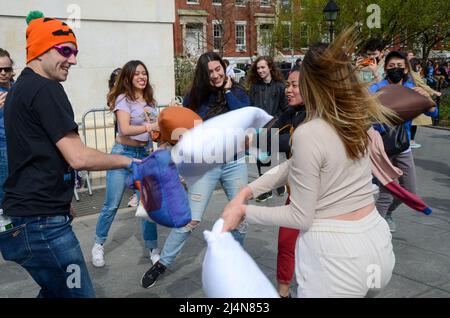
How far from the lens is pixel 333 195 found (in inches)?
87.2

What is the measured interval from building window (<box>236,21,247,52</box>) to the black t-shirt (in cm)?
4365

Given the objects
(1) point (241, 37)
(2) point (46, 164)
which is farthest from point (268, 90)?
(1) point (241, 37)

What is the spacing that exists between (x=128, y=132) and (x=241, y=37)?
4237 cm

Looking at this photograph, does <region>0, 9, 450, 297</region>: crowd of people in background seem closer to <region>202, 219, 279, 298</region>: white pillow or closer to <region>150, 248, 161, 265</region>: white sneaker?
<region>202, 219, 279, 298</region>: white pillow

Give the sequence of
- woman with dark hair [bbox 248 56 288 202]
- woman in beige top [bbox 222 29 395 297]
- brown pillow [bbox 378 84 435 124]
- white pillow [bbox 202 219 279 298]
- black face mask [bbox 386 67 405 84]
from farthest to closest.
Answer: woman with dark hair [bbox 248 56 288 202], black face mask [bbox 386 67 405 84], brown pillow [bbox 378 84 435 124], woman in beige top [bbox 222 29 395 297], white pillow [bbox 202 219 279 298]

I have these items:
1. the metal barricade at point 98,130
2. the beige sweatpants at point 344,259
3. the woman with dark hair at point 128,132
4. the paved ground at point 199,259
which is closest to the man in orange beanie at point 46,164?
the beige sweatpants at point 344,259

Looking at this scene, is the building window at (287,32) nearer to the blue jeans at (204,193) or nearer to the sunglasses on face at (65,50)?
the blue jeans at (204,193)

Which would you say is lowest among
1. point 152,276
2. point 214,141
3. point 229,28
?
point 152,276

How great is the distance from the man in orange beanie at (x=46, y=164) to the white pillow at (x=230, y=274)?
3.01ft

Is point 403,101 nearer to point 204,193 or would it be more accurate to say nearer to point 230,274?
point 204,193

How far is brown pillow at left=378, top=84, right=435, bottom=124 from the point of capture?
3523 mm

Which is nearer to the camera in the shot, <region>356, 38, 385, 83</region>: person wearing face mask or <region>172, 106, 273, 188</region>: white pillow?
<region>172, 106, 273, 188</region>: white pillow

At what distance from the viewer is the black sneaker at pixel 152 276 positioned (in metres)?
4.11

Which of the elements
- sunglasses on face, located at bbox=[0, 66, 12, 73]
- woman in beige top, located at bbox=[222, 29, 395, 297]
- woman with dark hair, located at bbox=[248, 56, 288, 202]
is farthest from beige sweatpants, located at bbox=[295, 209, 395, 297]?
woman with dark hair, located at bbox=[248, 56, 288, 202]
